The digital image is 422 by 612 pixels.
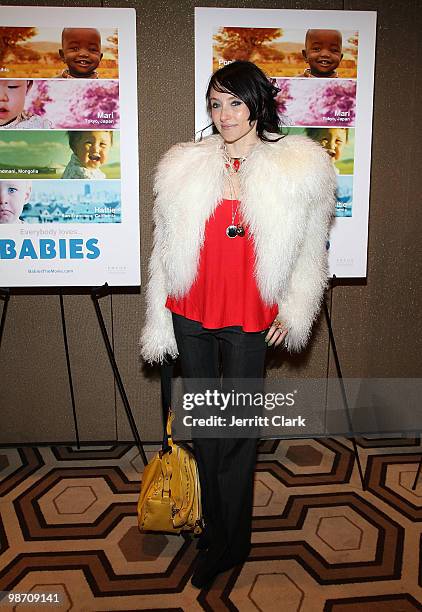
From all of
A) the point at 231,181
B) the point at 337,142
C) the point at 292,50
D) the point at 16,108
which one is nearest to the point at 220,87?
the point at 231,181

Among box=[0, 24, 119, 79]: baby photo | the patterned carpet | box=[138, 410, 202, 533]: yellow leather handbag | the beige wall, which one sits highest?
box=[0, 24, 119, 79]: baby photo

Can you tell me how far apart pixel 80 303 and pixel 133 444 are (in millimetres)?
791

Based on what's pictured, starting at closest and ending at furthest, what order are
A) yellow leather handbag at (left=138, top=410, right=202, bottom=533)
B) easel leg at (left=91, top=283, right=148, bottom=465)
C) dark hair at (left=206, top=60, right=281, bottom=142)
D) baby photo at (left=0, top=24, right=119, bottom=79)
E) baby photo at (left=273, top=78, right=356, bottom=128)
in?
dark hair at (left=206, top=60, right=281, bottom=142), yellow leather handbag at (left=138, top=410, right=202, bottom=533), baby photo at (left=0, top=24, right=119, bottom=79), baby photo at (left=273, top=78, right=356, bottom=128), easel leg at (left=91, top=283, right=148, bottom=465)

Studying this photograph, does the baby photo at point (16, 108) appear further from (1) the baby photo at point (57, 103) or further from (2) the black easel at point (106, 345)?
(2) the black easel at point (106, 345)

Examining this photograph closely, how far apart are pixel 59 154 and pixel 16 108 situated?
0.25m

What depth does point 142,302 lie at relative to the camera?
2998mm

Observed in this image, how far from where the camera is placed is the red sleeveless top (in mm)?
1959

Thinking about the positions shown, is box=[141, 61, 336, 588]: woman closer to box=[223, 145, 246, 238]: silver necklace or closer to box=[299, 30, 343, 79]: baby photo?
box=[223, 145, 246, 238]: silver necklace

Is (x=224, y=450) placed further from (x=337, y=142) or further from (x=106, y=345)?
(x=337, y=142)

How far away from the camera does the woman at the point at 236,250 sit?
1.91 meters

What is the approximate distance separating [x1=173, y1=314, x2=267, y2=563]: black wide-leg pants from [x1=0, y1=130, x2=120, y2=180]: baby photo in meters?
0.86

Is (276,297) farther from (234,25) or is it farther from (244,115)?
(234,25)

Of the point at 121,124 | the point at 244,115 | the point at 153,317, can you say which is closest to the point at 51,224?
the point at 121,124

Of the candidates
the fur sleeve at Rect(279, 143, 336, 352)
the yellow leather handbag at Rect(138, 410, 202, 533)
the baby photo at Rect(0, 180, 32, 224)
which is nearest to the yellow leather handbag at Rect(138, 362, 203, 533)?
the yellow leather handbag at Rect(138, 410, 202, 533)
